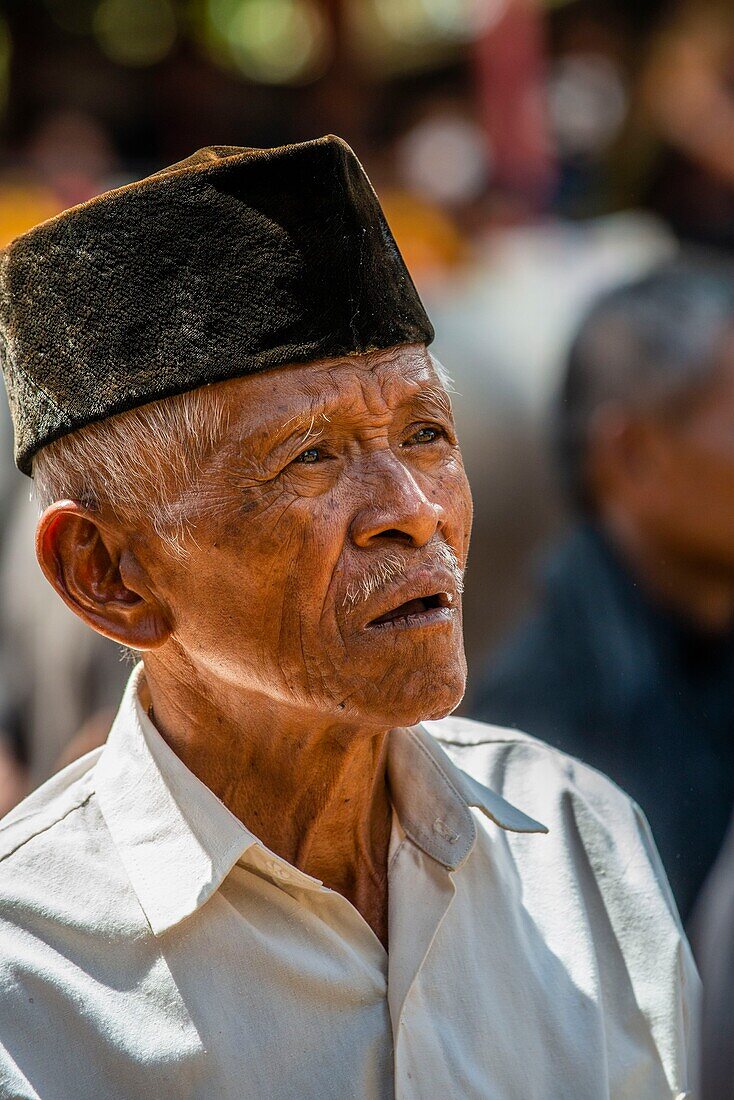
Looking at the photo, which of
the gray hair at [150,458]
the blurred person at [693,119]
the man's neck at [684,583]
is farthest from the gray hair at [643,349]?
the gray hair at [150,458]

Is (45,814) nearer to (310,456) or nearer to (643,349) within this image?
(310,456)

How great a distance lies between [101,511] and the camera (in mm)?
1601

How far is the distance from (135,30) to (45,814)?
352cm

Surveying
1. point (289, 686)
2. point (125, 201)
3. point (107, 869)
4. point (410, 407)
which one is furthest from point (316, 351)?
point (107, 869)

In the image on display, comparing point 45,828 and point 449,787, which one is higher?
point 45,828

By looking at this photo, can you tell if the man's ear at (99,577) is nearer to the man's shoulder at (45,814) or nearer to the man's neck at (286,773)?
the man's neck at (286,773)

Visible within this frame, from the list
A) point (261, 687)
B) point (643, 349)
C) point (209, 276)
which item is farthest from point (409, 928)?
point (643, 349)

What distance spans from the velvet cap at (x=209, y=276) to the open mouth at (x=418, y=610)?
1.08 feet

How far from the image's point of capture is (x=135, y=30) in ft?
14.1

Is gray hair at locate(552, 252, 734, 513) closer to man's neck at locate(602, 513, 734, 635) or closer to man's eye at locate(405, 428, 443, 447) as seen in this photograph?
man's neck at locate(602, 513, 734, 635)

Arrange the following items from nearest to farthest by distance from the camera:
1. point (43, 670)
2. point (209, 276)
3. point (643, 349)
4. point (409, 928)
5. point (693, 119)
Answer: point (209, 276), point (409, 928), point (43, 670), point (643, 349), point (693, 119)

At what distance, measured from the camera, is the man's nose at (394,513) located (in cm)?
149

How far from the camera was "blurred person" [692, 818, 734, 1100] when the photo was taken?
164 centimetres

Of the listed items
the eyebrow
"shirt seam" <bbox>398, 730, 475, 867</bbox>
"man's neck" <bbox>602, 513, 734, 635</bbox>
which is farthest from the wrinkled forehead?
"man's neck" <bbox>602, 513, 734, 635</bbox>
